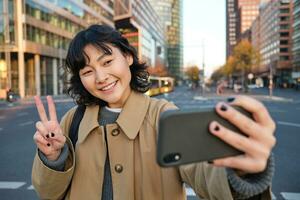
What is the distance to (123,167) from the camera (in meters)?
1.67

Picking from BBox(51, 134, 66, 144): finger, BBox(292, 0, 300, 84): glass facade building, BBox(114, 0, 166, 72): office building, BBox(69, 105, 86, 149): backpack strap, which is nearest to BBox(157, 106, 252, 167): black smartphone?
BBox(51, 134, 66, 144): finger

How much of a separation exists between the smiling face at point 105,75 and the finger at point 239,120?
924mm

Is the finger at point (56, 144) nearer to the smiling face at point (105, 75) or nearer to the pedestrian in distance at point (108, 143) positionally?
the pedestrian in distance at point (108, 143)

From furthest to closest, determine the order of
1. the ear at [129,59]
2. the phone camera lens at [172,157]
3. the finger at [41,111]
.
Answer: the ear at [129,59]
the finger at [41,111]
the phone camera lens at [172,157]

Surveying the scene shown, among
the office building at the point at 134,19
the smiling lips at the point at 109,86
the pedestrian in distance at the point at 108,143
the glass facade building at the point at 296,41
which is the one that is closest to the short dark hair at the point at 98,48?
the pedestrian in distance at the point at 108,143

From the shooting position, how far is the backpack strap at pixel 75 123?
1.90 meters

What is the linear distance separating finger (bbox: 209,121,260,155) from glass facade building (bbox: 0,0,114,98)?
32012 millimetres

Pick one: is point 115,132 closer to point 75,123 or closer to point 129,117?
point 129,117

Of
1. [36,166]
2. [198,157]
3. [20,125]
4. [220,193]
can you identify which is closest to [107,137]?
[36,166]

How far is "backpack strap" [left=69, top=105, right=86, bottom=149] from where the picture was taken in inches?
74.6

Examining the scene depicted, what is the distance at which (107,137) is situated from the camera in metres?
1.73

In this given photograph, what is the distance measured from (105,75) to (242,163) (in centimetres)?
97

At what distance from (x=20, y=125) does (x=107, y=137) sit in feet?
45.6

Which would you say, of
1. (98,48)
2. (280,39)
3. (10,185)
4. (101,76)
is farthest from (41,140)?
(280,39)
